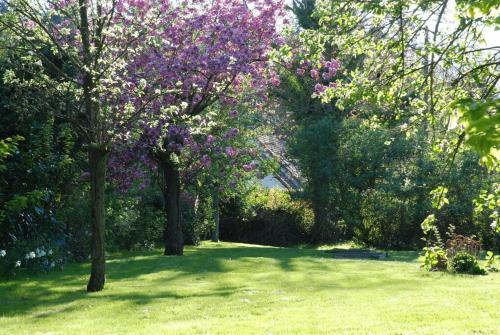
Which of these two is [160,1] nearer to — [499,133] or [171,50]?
[171,50]

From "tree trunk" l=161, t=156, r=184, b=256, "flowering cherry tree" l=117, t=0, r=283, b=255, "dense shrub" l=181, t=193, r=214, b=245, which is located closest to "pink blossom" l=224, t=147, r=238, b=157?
"flowering cherry tree" l=117, t=0, r=283, b=255

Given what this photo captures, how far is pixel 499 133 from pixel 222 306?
7.31 meters

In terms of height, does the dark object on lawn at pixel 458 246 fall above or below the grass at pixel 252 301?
above

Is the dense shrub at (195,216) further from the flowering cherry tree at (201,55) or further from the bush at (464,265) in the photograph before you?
the bush at (464,265)

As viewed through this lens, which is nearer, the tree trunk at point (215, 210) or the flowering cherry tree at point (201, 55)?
the flowering cherry tree at point (201, 55)

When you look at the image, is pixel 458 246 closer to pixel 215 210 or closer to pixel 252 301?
pixel 252 301

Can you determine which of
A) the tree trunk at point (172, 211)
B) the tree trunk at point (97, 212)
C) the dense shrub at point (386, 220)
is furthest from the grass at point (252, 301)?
the dense shrub at point (386, 220)

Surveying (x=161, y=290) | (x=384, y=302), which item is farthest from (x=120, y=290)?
(x=384, y=302)

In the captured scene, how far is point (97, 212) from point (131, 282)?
6.66ft

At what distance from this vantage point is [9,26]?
9562mm

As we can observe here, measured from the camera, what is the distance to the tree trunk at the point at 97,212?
1070cm

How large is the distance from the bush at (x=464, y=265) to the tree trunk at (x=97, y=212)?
777cm

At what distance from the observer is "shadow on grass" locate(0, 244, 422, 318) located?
9.96 metres

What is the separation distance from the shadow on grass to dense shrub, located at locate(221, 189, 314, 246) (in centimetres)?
1008
